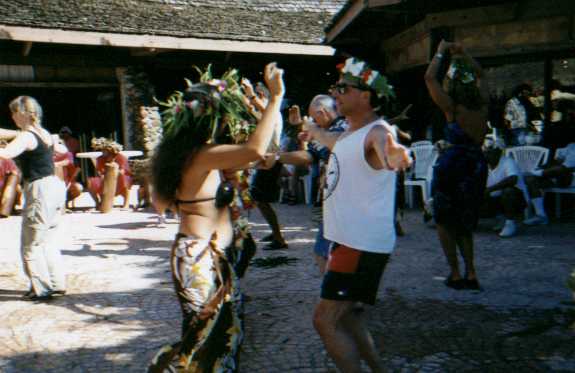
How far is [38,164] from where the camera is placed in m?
5.07

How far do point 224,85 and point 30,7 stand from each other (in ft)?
32.4

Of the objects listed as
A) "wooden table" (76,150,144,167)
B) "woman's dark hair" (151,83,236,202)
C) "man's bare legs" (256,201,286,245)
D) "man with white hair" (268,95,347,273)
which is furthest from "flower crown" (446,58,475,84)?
"wooden table" (76,150,144,167)

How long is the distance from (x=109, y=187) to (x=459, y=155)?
7467 mm

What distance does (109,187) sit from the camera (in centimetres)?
1067

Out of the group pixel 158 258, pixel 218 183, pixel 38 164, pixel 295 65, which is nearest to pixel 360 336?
pixel 218 183

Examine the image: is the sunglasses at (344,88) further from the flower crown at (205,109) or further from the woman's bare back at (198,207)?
the woman's bare back at (198,207)

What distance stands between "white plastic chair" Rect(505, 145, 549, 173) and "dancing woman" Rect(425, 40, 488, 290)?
404 centimetres

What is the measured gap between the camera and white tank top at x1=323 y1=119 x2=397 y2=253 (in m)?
2.72

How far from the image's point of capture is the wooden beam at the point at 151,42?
1065 centimetres

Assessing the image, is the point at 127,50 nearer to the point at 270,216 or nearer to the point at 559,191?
the point at 270,216

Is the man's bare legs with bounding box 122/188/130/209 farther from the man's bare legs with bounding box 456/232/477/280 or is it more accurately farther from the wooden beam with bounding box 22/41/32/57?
the man's bare legs with bounding box 456/232/477/280

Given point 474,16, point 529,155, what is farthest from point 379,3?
point 529,155

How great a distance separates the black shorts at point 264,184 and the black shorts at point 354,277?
364 cm

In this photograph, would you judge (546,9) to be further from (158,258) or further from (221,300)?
(221,300)
